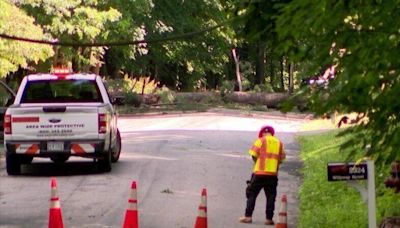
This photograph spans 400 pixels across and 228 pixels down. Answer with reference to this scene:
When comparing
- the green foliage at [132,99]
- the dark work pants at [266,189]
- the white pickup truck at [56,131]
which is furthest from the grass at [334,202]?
the green foliage at [132,99]

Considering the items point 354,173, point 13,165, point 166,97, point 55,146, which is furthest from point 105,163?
point 166,97

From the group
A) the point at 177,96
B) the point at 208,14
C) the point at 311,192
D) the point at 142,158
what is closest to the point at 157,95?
the point at 177,96

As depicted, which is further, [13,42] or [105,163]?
[13,42]

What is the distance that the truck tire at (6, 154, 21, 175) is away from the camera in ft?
59.5

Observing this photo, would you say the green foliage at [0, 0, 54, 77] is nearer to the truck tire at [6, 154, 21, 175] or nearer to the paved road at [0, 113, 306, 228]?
the paved road at [0, 113, 306, 228]

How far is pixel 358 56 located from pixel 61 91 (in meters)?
13.6

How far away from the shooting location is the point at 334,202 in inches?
578

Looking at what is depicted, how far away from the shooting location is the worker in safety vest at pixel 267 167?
12.9 m

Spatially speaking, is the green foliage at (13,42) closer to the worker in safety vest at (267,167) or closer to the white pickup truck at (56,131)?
the white pickup truck at (56,131)

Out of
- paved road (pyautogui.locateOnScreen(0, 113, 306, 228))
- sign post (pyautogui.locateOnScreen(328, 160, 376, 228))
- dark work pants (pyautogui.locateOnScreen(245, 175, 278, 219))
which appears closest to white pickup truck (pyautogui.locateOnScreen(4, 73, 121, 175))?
paved road (pyautogui.locateOnScreen(0, 113, 306, 228))

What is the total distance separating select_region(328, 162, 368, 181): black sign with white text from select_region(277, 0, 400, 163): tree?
7.34 feet

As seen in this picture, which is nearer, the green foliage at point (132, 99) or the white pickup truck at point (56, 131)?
the white pickup truck at point (56, 131)

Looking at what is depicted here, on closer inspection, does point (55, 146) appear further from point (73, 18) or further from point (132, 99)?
point (132, 99)

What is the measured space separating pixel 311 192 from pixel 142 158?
21.6 feet
